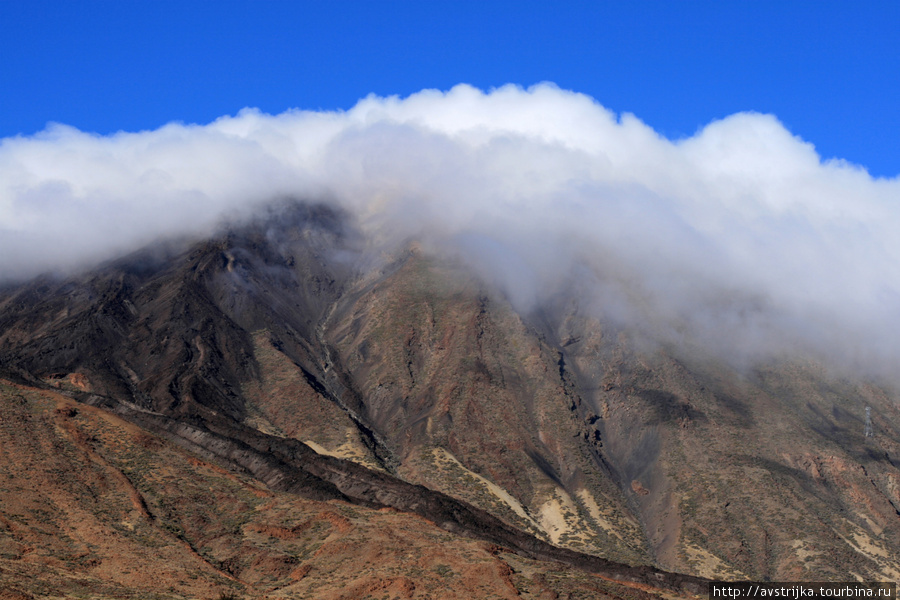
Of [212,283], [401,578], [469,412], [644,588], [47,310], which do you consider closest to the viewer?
[401,578]

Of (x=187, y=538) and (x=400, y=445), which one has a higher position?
(x=400, y=445)

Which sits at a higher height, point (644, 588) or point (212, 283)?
point (212, 283)

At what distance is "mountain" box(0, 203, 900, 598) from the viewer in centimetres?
6588

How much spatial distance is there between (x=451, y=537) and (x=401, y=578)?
13.2m

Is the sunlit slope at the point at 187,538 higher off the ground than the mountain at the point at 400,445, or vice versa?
the mountain at the point at 400,445

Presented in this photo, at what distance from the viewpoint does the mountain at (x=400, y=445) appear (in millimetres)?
65875

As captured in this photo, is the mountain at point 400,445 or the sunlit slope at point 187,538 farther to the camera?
the mountain at point 400,445

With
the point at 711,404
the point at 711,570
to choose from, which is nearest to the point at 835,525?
the point at 711,570

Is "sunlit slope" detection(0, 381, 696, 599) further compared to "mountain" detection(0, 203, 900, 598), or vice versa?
"mountain" detection(0, 203, 900, 598)

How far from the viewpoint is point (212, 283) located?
182 metres

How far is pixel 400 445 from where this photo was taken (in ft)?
446

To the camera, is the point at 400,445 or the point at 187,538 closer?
the point at 187,538

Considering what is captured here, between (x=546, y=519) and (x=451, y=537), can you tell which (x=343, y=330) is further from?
(x=451, y=537)

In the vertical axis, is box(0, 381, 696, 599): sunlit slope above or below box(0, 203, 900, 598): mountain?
below
